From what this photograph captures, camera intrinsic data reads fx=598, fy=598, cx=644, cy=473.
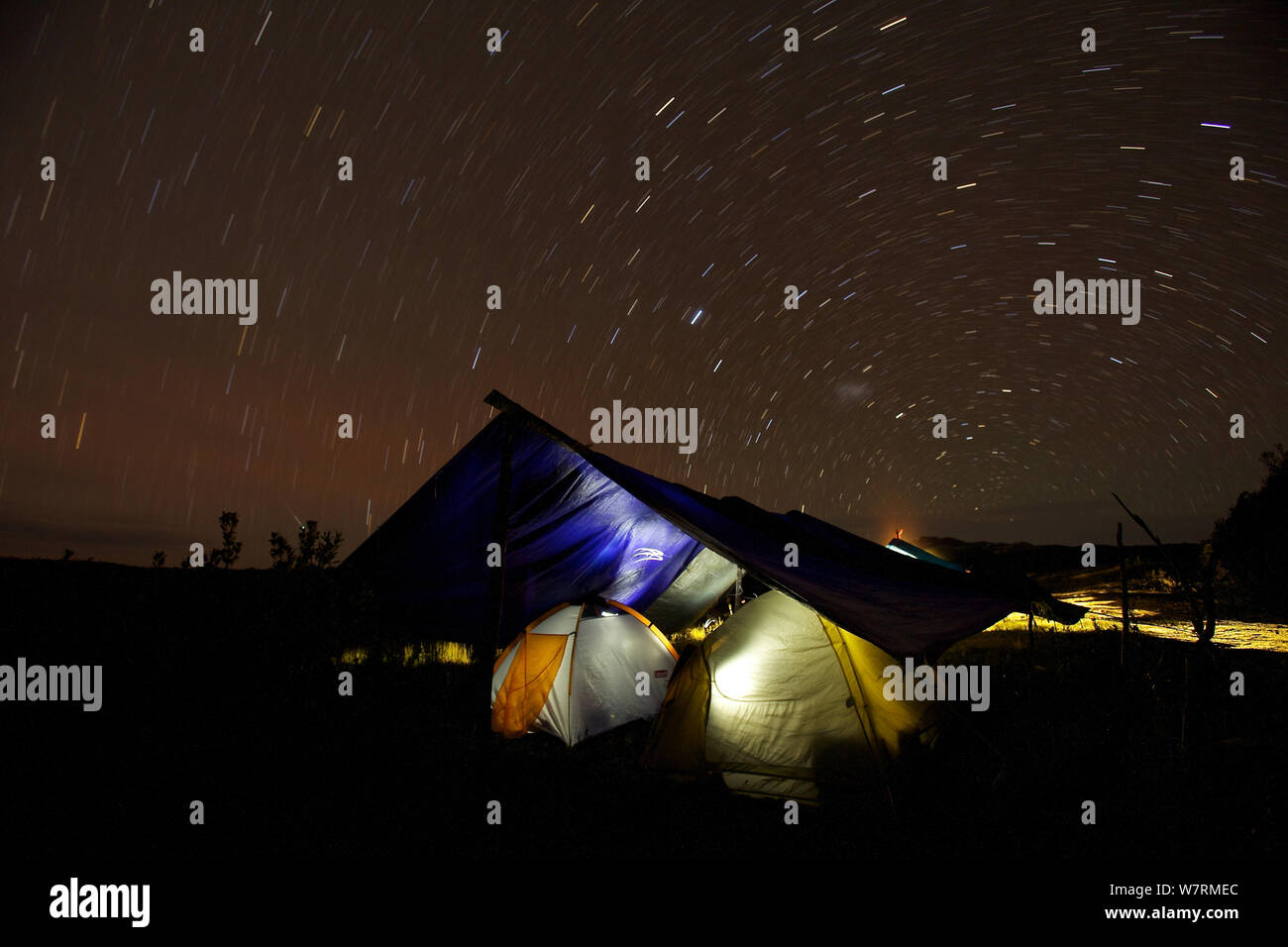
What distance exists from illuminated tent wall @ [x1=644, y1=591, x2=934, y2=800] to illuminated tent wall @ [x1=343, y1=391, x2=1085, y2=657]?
632 millimetres

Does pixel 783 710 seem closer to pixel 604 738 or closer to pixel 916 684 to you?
pixel 916 684

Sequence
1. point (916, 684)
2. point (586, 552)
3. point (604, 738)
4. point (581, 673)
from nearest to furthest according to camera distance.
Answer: point (916, 684)
point (604, 738)
point (581, 673)
point (586, 552)

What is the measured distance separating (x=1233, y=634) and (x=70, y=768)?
77.8 feet

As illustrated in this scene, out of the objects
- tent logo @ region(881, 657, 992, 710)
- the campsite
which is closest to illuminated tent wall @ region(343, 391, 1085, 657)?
the campsite

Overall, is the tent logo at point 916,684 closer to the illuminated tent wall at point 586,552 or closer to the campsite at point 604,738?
the campsite at point 604,738

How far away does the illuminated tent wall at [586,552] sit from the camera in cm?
504

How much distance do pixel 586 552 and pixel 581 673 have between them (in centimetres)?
148

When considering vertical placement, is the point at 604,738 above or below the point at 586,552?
below

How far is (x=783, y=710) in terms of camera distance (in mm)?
5457

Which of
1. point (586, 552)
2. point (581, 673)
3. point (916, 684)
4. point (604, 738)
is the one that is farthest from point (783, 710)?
point (586, 552)
